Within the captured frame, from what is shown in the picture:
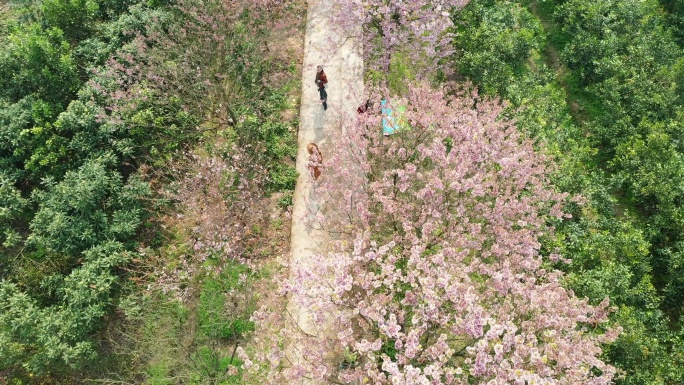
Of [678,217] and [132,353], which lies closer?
[132,353]

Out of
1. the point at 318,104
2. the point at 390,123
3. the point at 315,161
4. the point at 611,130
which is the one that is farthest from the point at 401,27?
the point at 611,130

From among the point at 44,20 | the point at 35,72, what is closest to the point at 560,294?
the point at 35,72

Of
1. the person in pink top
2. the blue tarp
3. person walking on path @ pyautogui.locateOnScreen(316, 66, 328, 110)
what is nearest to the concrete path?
person walking on path @ pyautogui.locateOnScreen(316, 66, 328, 110)


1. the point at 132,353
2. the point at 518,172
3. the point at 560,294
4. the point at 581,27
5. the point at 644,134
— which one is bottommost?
the point at 132,353

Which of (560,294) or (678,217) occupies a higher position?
(678,217)

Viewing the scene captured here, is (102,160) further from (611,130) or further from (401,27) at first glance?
(611,130)

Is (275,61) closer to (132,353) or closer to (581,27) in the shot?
(132,353)

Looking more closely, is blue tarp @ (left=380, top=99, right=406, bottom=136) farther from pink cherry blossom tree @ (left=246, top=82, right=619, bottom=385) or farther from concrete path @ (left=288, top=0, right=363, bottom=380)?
concrete path @ (left=288, top=0, right=363, bottom=380)
